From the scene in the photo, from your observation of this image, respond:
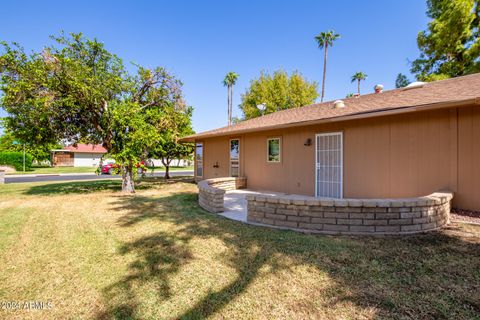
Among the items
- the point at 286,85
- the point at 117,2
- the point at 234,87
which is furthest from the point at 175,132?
the point at 234,87

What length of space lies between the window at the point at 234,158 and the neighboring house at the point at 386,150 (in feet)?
3.41

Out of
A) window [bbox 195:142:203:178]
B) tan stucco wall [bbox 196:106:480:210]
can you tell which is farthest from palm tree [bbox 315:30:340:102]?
tan stucco wall [bbox 196:106:480:210]

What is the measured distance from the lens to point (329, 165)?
24.9ft

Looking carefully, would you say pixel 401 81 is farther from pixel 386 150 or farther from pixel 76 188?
pixel 76 188

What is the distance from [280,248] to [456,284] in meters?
2.02

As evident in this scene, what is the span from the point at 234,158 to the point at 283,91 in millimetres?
18008

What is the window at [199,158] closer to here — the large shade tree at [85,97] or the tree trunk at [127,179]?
the large shade tree at [85,97]

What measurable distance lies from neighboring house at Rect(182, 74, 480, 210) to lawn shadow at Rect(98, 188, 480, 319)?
196 cm

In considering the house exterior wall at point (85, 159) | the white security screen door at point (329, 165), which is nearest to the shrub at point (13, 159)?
the house exterior wall at point (85, 159)

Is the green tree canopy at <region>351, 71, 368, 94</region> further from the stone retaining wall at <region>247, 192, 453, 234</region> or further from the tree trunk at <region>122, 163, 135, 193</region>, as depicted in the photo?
the tree trunk at <region>122, 163, 135, 193</region>

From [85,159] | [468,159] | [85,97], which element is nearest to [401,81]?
[468,159]

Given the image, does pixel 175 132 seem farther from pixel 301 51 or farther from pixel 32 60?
pixel 301 51

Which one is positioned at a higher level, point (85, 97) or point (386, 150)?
point (85, 97)

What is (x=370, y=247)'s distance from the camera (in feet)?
11.6
